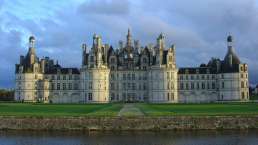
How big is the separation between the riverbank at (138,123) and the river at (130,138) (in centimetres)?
185

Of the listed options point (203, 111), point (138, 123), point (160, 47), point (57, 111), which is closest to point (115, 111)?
point (57, 111)

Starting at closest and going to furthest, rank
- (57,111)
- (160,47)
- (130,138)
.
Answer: (130,138), (57,111), (160,47)

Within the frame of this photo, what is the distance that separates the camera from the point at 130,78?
10769 centimetres

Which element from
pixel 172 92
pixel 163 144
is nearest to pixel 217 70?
pixel 172 92

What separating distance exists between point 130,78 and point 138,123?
6477 centimetres

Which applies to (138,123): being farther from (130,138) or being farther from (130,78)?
(130,78)

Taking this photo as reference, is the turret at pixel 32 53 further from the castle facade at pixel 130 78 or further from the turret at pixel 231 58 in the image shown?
the turret at pixel 231 58

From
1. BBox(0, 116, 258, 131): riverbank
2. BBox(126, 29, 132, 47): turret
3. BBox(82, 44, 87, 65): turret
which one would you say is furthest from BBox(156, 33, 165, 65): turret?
BBox(0, 116, 258, 131): riverbank

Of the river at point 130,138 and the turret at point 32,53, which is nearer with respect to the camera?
the river at point 130,138

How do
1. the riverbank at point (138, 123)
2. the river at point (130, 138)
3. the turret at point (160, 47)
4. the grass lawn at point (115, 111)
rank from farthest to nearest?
the turret at point (160, 47) < the grass lawn at point (115, 111) < the riverbank at point (138, 123) < the river at point (130, 138)

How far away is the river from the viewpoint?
33.5 metres

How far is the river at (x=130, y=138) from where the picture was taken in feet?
110

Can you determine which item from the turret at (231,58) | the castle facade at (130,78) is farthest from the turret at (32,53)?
the turret at (231,58)

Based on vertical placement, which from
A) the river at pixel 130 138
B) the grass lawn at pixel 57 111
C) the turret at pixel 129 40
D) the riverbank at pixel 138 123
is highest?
the turret at pixel 129 40
